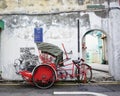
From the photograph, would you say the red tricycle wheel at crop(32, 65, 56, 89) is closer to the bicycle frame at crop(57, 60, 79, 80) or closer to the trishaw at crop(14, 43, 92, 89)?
the trishaw at crop(14, 43, 92, 89)

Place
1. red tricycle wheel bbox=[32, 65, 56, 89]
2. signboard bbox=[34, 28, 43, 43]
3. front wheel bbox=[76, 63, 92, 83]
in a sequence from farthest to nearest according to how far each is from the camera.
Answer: signboard bbox=[34, 28, 43, 43], front wheel bbox=[76, 63, 92, 83], red tricycle wheel bbox=[32, 65, 56, 89]

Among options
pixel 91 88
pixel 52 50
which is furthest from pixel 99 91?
pixel 52 50

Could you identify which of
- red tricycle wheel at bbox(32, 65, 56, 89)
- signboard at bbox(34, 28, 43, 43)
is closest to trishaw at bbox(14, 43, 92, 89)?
red tricycle wheel at bbox(32, 65, 56, 89)

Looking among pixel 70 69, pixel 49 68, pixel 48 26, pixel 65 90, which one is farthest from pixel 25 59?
pixel 65 90

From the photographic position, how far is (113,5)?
1427 centimetres

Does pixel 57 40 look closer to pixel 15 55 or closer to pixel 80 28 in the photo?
pixel 80 28

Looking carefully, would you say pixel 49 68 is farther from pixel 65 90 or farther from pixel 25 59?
pixel 25 59

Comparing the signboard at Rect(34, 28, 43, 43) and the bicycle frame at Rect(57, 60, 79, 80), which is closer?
the bicycle frame at Rect(57, 60, 79, 80)

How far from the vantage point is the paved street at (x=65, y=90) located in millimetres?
10711

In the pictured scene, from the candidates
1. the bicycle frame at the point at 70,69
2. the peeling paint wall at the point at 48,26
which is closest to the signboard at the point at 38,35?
the peeling paint wall at the point at 48,26

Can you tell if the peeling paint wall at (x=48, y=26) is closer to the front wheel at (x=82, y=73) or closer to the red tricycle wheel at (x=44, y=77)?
the front wheel at (x=82, y=73)

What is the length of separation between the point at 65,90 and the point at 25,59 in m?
3.46

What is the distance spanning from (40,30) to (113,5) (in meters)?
3.55

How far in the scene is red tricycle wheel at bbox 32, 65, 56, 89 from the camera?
1234 centimetres
